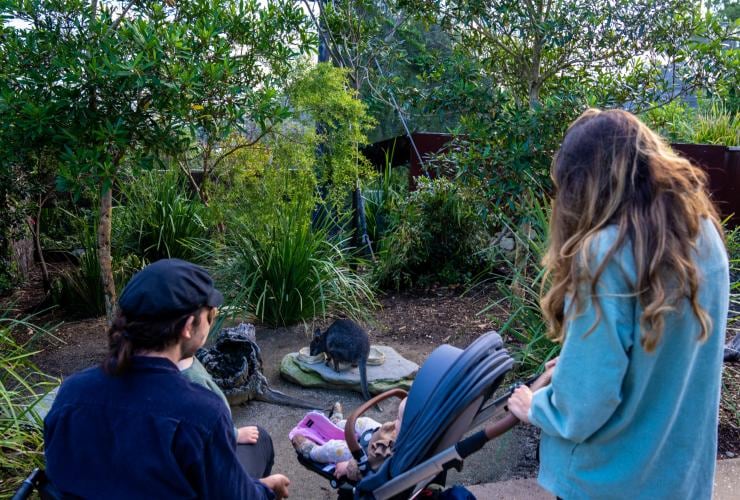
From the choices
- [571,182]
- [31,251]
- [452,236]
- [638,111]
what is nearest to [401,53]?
[452,236]

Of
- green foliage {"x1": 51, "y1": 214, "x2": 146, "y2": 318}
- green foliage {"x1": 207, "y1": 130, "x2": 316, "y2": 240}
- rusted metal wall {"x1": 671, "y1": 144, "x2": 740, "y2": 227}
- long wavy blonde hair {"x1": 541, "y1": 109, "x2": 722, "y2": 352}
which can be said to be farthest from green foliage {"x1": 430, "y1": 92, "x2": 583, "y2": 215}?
rusted metal wall {"x1": 671, "y1": 144, "x2": 740, "y2": 227}

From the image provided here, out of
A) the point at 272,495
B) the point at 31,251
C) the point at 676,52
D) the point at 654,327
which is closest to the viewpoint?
the point at 654,327

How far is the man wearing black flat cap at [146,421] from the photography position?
1.86 metres

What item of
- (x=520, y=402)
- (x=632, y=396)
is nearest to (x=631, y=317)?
(x=632, y=396)

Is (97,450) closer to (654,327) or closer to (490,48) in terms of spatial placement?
(654,327)

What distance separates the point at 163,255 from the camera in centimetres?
768

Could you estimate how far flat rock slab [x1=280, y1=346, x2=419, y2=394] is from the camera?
15.9 ft

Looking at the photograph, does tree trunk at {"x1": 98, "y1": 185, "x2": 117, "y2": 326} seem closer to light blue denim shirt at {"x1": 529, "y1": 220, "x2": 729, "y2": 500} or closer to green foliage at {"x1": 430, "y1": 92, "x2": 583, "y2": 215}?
green foliage at {"x1": 430, "y1": 92, "x2": 583, "y2": 215}

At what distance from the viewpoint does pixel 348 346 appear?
4.69 metres

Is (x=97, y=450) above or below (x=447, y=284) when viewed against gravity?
above

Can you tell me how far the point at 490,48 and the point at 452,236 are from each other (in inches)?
89.0

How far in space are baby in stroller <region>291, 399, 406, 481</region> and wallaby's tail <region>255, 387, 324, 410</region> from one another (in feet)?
4.06

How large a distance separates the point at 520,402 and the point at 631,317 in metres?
0.54

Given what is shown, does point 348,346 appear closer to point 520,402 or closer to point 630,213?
point 520,402
